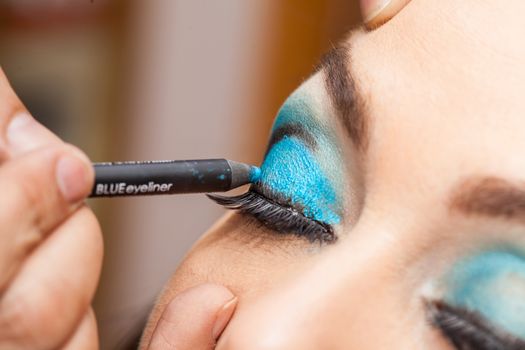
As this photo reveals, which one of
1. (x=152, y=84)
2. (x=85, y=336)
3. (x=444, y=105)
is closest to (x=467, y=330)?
(x=444, y=105)

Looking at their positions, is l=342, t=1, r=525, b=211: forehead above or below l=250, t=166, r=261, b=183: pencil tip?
above

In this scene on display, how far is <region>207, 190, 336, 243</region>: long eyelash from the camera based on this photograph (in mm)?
673

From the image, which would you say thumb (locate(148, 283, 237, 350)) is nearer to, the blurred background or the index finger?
the index finger

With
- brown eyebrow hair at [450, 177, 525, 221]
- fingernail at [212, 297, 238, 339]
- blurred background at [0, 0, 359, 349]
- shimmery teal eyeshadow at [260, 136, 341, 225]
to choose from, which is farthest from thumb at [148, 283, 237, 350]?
blurred background at [0, 0, 359, 349]

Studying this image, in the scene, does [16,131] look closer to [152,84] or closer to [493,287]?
[493,287]

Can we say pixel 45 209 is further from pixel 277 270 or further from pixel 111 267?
pixel 111 267

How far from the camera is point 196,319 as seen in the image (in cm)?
66

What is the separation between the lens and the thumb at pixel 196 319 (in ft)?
2.14

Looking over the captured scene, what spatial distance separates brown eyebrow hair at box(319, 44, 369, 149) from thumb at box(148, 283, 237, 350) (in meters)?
0.18

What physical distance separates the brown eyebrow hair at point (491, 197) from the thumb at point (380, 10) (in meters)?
0.20

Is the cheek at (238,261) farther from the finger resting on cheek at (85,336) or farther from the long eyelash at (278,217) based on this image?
the finger resting on cheek at (85,336)

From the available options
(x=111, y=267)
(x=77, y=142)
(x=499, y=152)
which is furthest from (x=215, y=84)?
(x=499, y=152)

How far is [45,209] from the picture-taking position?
531 mm

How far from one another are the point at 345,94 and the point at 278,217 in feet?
0.46
